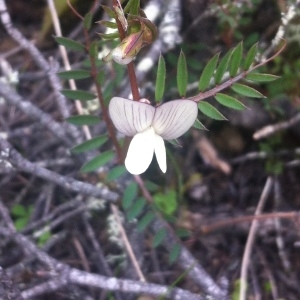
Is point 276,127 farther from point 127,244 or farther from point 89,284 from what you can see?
point 89,284

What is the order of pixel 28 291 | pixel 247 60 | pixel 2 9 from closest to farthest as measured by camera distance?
pixel 247 60 < pixel 28 291 < pixel 2 9

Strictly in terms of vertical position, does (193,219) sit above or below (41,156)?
below

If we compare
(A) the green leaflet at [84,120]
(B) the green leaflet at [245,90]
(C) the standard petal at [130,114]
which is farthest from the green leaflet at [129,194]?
(B) the green leaflet at [245,90]

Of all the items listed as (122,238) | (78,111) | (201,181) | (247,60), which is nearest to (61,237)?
(122,238)

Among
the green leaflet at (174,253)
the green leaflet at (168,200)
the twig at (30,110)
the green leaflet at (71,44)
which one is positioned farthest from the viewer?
the green leaflet at (168,200)

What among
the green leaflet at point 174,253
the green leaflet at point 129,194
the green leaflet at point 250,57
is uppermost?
the green leaflet at point 250,57

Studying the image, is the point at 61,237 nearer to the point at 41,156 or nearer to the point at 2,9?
the point at 41,156

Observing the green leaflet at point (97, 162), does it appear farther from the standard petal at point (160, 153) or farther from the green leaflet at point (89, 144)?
the standard petal at point (160, 153)

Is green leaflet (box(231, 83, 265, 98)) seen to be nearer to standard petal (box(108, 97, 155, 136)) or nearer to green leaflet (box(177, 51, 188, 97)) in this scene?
green leaflet (box(177, 51, 188, 97))
